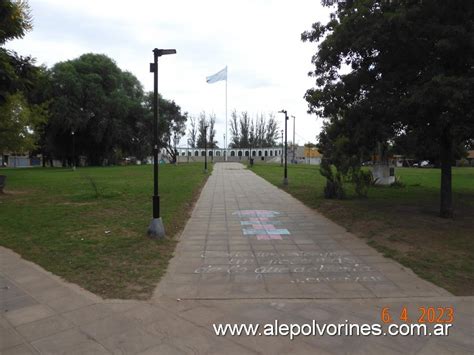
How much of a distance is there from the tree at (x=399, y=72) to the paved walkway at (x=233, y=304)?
318cm

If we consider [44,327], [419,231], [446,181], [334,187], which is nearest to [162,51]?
[44,327]

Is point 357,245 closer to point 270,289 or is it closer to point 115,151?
point 270,289

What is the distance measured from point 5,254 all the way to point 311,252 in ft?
17.2

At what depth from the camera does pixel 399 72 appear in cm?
889

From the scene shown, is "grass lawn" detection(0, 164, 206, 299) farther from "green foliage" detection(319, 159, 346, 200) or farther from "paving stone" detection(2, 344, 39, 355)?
"green foliage" detection(319, 159, 346, 200)

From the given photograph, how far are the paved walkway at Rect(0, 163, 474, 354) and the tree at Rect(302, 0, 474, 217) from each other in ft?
10.4

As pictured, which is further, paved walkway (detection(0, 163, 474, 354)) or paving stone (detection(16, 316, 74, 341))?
paving stone (detection(16, 316, 74, 341))

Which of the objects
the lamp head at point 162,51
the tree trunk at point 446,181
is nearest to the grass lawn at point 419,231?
the tree trunk at point 446,181

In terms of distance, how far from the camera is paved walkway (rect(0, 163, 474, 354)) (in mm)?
3379

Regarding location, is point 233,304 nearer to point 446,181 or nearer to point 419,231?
point 419,231

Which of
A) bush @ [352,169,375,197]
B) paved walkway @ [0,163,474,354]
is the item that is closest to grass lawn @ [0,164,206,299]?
paved walkway @ [0,163,474,354]

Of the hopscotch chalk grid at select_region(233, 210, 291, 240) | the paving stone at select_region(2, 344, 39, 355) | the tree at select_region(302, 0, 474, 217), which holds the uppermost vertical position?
the tree at select_region(302, 0, 474, 217)

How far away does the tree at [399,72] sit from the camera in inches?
298

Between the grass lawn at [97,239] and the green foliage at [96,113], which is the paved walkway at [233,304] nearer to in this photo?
the grass lawn at [97,239]
